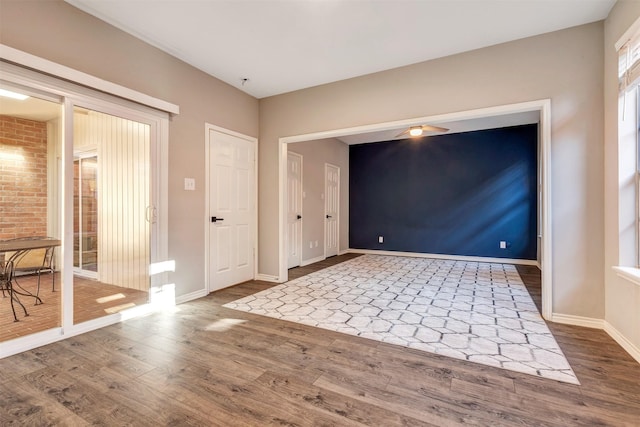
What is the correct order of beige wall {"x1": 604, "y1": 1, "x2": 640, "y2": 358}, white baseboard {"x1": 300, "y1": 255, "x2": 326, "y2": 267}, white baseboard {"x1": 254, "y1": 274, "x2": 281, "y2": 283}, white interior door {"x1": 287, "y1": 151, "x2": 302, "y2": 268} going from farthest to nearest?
white baseboard {"x1": 300, "y1": 255, "x2": 326, "y2": 267} → white interior door {"x1": 287, "y1": 151, "x2": 302, "y2": 268} → white baseboard {"x1": 254, "y1": 274, "x2": 281, "y2": 283} → beige wall {"x1": 604, "y1": 1, "x2": 640, "y2": 358}

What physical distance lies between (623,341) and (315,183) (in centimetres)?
493

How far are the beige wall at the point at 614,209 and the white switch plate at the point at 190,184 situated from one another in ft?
13.5

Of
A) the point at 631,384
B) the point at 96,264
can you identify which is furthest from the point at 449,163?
the point at 96,264

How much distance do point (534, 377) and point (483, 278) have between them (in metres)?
3.02

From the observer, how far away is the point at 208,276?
375 cm

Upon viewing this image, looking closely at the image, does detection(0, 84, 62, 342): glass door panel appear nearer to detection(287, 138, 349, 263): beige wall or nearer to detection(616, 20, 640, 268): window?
detection(287, 138, 349, 263): beige wall

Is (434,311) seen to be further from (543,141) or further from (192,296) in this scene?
(192,296)

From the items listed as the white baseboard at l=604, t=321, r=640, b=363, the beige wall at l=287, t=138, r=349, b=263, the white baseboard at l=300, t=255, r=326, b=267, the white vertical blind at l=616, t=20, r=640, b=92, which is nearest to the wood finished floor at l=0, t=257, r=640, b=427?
the white baseboard at l=604, t=321, r=640, b=363

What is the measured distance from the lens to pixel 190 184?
3488mm

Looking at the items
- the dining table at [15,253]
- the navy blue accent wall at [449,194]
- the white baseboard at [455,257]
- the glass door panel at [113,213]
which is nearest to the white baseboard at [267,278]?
the glass door panel at [113,213]

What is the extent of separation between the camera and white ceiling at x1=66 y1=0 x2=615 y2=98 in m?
2.46

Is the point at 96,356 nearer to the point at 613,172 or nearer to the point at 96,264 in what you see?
the point at 96,264

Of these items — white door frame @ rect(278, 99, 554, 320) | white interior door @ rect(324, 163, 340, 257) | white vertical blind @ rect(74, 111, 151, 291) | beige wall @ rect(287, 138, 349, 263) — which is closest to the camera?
white door frame @ rect(278, 99, 554, 320)

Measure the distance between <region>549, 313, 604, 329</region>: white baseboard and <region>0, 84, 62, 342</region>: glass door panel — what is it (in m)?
4.50
